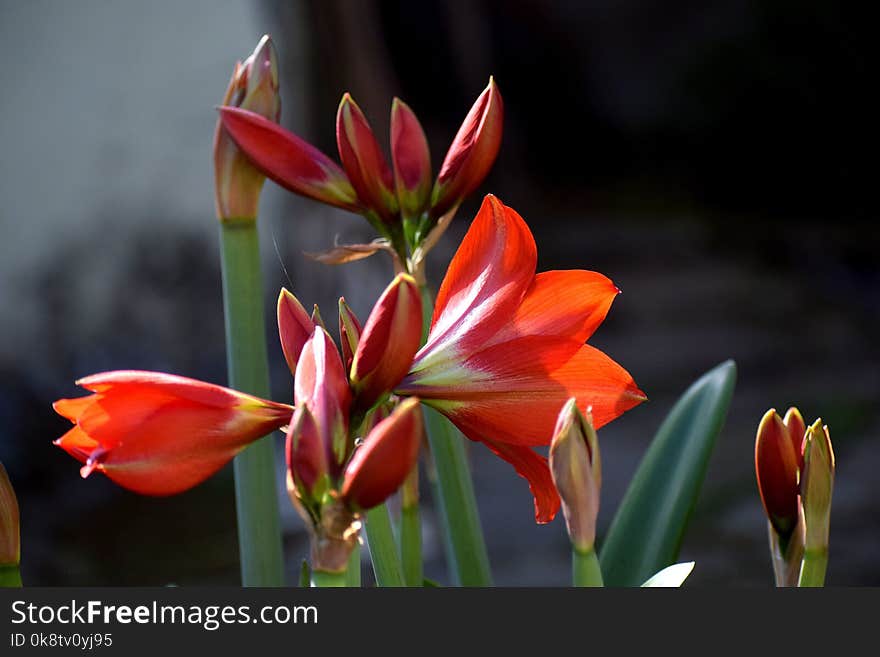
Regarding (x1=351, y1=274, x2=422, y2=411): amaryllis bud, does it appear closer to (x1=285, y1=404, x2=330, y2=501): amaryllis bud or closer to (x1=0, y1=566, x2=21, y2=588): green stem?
(x1=285, y1=404, x2=330, y2=501): amaryllis bud

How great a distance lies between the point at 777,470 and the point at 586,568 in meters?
0.07

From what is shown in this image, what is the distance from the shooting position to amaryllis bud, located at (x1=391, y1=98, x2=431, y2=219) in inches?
14.5

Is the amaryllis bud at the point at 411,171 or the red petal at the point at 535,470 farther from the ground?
the amaryllis bud at the point at 411,171

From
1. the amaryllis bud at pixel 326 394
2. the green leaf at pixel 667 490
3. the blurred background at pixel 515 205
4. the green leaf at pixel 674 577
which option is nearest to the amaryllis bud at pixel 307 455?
the amaryllis bud at pixel 326 394

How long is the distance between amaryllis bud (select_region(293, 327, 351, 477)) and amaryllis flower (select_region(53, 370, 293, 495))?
0.9 inches

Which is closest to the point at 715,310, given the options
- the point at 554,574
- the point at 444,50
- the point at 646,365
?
the point at 646,365

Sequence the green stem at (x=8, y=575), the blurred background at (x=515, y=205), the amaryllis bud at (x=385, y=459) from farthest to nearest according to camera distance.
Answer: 1. the blurred background at (x=515, y=205)
2. the green stem at (x=8, y=575)
3. the amaryllis bud at (x=385, y=459)

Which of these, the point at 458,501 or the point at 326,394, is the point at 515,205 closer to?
the point at 458,501

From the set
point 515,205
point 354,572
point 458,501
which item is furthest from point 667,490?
point 515,205

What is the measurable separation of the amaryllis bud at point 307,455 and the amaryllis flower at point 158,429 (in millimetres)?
41

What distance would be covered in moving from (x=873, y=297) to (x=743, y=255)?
15.7 inches

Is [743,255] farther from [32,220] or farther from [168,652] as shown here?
[168,652]

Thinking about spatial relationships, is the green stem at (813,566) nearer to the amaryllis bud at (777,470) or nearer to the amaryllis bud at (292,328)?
the amaryllis bud at (777,470)

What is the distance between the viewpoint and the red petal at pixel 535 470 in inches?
11.8
